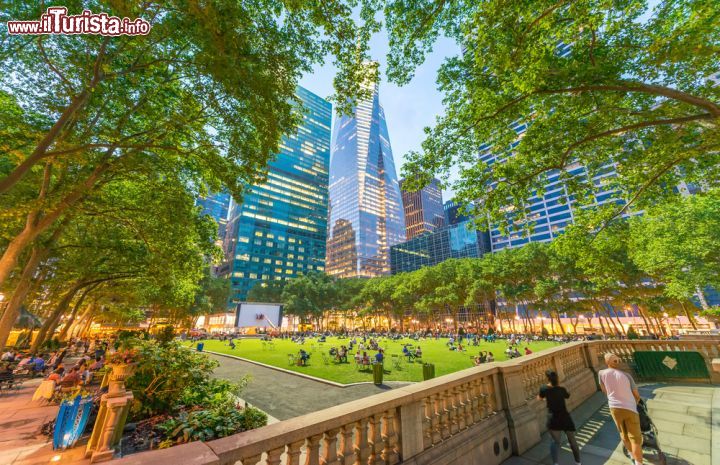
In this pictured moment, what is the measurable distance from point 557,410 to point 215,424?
645 cm

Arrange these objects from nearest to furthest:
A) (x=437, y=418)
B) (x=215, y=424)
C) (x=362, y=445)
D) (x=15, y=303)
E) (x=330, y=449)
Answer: (x=330, y=449)
(x=362, y=445)
(x=437, y=418)
(x=215, y=424)
(x=15, y=303)

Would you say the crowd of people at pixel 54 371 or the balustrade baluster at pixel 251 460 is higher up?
the balustrade baluster at pixel 251 460

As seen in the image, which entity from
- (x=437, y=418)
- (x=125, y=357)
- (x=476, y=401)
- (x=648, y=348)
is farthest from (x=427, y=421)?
(x=648, y=348)

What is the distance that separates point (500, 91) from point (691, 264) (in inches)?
1100

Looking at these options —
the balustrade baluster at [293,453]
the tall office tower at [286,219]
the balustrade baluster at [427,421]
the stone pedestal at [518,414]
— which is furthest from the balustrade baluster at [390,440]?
→ the tall office tower at [286,219]

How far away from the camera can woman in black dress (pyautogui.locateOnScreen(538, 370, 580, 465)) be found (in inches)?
196

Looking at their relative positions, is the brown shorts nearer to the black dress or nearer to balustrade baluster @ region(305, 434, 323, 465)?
the black dress

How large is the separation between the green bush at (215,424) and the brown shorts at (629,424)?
673 cm

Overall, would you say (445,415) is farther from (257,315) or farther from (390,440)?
(257,315)

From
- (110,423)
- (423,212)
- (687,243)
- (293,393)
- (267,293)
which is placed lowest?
(293,393)

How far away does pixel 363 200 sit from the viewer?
151 meters

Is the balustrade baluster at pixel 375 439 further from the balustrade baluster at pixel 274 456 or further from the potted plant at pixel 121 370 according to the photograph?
the potted plant at pixel 121 370

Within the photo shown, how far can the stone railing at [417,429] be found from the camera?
2639 millimetres

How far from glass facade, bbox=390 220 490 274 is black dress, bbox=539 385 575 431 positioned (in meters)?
90.8
